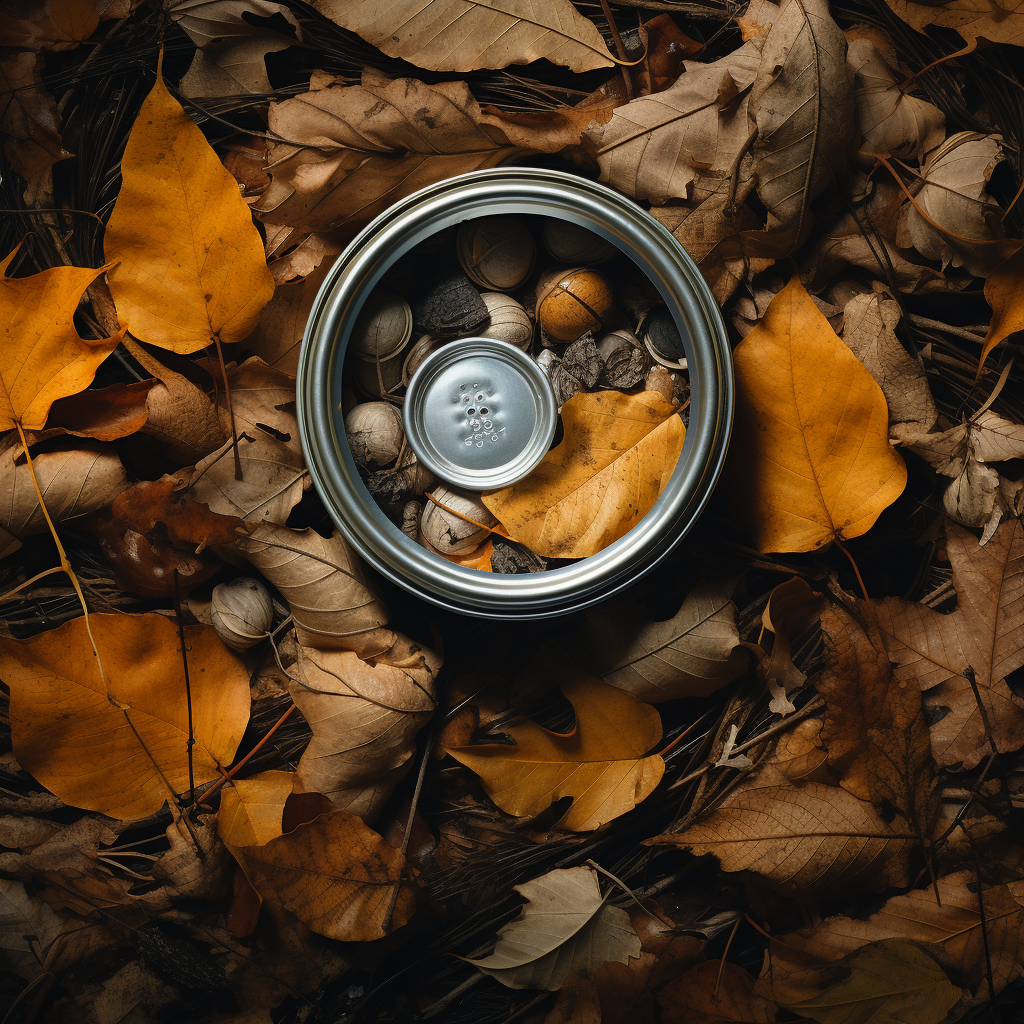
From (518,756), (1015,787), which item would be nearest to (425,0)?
Result: (518,756)

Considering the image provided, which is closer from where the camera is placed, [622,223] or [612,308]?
[622,223]

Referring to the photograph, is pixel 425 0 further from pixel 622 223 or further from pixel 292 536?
pixel 292 536

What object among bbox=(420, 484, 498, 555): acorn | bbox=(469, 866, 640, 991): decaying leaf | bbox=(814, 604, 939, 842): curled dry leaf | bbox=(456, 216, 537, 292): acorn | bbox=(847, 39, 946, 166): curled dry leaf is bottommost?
bbox=(469, 866, 640, 991): decaying leaf

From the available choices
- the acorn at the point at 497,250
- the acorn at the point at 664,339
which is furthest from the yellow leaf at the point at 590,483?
the acorn at the point at 497,250

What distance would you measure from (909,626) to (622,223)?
0.56m

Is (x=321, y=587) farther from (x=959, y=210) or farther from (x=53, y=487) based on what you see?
(x=959, y=210)

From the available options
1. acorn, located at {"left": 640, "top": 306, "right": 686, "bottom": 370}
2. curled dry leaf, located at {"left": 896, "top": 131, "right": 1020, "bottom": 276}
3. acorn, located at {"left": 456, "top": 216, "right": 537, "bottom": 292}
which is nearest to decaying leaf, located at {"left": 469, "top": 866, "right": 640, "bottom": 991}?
acorn, located at {"left": 640, "top": 306, "right": 686, "bottom": 370}

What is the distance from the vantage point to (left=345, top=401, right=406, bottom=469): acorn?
89 centimetres

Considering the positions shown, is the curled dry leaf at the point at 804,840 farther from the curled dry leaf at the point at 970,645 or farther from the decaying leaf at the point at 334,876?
the decaying leaf at the point at 334,876

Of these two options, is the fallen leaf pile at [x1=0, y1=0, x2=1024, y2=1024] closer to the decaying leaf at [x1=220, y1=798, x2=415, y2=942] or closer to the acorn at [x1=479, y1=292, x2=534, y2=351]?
the decaying leaf at [x1=220, y1=798, x2=415, y2=942]

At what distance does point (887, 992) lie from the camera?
758 mm

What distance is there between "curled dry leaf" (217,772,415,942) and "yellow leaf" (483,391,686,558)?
1.24 feet

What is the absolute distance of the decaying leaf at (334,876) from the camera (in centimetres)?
78

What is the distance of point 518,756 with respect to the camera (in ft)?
2.78
